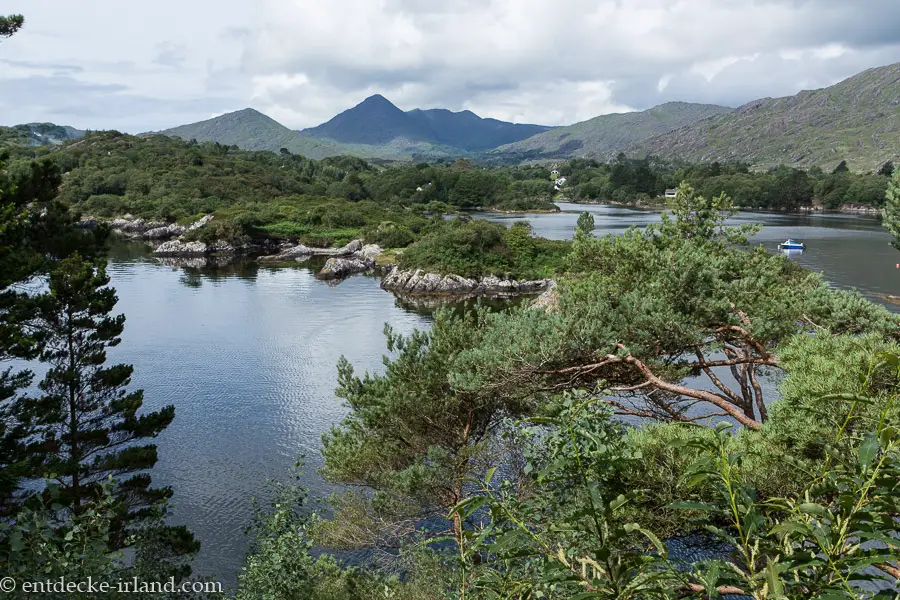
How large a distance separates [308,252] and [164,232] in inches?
1158

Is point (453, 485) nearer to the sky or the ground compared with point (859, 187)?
nearer to the ground

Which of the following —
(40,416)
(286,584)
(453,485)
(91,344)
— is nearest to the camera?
(286,584)

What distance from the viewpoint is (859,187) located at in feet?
388

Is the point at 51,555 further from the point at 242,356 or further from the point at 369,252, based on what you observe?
the point at 369,252

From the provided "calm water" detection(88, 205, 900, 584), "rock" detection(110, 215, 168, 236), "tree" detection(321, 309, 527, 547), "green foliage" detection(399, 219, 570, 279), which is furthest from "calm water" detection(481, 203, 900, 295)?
"rock" detection(110, 215, 168, 236)

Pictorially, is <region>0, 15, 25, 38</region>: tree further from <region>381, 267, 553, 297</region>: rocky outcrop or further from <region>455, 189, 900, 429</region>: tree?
<region>381, 267, 553, 297</region>: rocky outcrop

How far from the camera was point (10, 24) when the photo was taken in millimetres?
11719

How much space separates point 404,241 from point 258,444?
176ft

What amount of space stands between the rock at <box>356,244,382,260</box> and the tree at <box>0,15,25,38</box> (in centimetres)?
5883

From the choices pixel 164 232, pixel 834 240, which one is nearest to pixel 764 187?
pixel 834 240

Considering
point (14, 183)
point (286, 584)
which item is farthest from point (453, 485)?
point (14, 183)

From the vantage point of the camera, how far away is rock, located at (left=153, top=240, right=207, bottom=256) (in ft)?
249

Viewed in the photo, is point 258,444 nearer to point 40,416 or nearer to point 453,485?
point 40,416

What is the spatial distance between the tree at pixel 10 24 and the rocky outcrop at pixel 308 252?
62946 millimetres
